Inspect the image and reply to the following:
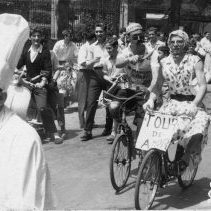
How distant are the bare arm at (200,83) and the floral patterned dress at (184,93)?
0.05 m

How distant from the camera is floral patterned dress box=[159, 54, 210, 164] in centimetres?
553

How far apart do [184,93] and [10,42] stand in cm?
398

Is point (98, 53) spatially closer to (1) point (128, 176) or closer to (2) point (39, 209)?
(1) point (128, 176)

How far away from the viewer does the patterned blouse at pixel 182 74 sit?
5.80 meters

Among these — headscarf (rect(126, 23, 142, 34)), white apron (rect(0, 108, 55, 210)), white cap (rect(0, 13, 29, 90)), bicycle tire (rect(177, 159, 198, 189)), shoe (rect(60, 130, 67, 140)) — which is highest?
white cap (rect(0, 13, 29, 90))

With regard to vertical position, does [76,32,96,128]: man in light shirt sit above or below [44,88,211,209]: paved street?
above

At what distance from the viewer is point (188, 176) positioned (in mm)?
6191

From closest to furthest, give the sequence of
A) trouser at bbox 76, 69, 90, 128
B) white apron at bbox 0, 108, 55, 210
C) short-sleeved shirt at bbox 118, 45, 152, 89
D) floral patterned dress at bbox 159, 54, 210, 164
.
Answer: white apron at bbox 0, 108, 55, 210, floral patterned dress at bbox 159, 54, 210, 164, short-sleeved shirt at bbox 118, 45, 152, 89, trouser at bbox 76, 69, 90, 128

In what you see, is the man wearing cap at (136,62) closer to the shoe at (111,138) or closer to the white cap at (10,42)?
the shoe at (111,138)

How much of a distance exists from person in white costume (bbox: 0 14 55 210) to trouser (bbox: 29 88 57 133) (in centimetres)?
636

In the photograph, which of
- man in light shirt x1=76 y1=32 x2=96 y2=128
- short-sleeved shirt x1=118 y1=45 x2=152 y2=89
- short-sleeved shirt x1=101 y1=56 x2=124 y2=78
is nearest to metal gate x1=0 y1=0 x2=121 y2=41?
man in light shirt x1=76 y1=32 x2=96 y2=128

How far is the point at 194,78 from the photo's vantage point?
5852mm

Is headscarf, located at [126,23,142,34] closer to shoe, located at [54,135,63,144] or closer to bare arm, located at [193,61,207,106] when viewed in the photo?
bare arm, located at [193,61,207,106]

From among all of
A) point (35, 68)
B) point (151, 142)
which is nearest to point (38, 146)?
point (151, 142)
